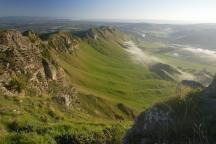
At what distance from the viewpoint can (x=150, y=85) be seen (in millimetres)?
177250

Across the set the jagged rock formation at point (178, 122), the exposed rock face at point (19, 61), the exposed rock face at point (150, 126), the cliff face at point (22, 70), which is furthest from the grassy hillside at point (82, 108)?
the exposed rock face at point (19, 61)

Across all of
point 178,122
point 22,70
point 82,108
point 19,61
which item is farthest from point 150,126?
point 82,108

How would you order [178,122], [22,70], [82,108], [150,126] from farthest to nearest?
1. [82,108]
2. [22,70]
3. [150,126]
4. [178,122]

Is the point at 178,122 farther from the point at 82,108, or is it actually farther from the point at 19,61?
the point at 82,108

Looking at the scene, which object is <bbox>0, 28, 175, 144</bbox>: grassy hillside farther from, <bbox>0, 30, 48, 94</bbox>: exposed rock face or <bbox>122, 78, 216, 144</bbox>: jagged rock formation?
<bbox>0, 30, 48, 94</bbox>: exposed rock face

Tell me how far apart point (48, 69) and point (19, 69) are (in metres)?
15.0

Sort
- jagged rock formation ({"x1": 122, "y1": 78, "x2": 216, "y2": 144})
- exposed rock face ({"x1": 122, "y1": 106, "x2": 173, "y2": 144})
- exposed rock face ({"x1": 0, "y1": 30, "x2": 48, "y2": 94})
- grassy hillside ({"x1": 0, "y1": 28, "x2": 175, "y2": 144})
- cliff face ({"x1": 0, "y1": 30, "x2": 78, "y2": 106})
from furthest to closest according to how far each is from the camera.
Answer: exposed rock face ({"x1": 0, "y1": 30, "x2": 48, "y2": 94}) → cliff face ({"x1": 0, "y1": 30, "x2": 78, "y2": 106}) → grassy hillside ({"x1": 0, "y1": 28, "x2": 175, "y2": 144}) → exposed rock face ({"x1": 122, "y1": 106, "x2": 173, "y2": 144}) → jagged rock formation ({"x1": 122, "y1": 78, "x2": 216, "y2": 144})

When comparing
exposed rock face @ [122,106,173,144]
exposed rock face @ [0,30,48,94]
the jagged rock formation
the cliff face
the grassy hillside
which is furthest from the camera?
exposed rock face @ [0,30,48,94]

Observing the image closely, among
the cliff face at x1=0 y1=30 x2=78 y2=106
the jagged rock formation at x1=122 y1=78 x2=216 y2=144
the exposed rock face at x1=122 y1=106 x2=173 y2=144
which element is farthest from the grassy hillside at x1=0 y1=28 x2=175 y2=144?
the cliff face at x1=0 y1=30 x2=78 y2=106

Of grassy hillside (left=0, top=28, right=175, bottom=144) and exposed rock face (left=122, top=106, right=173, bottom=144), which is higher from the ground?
exposed rock face (left=122, top=106, right=173, bottom=144)

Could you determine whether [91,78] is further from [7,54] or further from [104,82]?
[7,54]

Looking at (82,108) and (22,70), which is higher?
(22,70)

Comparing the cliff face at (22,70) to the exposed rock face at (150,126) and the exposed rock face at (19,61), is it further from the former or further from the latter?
the exposed rock face at (150,126)

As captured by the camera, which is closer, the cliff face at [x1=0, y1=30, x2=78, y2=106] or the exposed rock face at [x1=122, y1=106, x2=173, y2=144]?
the exposed rock face at [x1=122, y1=106, x2=173, y2=144]
